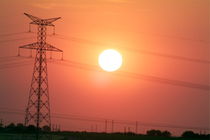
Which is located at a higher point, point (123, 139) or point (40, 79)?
point (40, 79)

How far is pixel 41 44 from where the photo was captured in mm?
64875

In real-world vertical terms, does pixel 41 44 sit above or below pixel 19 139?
above

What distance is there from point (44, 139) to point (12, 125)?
227 ft

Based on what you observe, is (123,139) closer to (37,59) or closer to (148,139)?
(148,139)

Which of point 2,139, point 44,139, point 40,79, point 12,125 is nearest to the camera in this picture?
point 40,79

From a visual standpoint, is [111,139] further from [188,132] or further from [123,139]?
[188,132]

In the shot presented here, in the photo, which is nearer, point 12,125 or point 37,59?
point 37,59

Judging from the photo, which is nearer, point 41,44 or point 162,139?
point 41,44

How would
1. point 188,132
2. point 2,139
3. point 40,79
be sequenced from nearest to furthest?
point 40,79, point 2,139, point 188,132

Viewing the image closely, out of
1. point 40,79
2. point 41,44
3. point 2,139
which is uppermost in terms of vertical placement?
point 41,44

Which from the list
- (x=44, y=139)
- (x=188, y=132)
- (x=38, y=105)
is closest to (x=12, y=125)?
(x=188, y=132)

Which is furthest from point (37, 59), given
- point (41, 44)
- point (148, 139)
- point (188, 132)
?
point (188, 132)

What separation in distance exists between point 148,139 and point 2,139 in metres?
20.8

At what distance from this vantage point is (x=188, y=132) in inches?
4683
